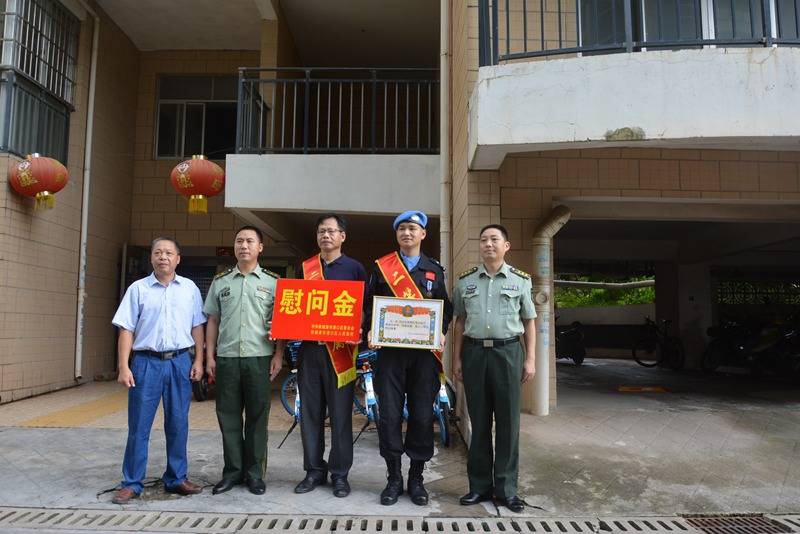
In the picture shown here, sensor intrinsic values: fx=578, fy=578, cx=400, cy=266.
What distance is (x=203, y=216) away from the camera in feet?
30.4

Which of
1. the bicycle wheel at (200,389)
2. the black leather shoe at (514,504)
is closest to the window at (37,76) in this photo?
the bicycle wheel at (200,389)

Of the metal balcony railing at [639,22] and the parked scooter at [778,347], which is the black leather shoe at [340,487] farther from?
the parked scooter at [778,347]

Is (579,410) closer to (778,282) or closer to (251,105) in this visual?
(251,105)

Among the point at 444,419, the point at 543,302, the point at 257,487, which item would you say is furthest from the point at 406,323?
the point at 543,302

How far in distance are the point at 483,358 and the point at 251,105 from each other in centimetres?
505

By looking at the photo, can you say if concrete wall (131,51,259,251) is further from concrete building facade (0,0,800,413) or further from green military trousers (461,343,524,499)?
green military trousers (461,343,524,499)

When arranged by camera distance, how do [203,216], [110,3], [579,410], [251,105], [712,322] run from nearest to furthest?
[579,410], [251,105], [110,3], [203,216], [712,322]

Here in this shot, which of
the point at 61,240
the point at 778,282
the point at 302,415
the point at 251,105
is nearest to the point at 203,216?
the point at 61,240

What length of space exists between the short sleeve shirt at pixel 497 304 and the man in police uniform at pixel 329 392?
731 millimetres

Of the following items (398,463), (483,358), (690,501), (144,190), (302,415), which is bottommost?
(690,501)

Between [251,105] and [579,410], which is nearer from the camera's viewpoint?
[579,410]

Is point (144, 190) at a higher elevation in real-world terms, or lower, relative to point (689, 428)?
higher

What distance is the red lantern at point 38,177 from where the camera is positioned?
21.3ft

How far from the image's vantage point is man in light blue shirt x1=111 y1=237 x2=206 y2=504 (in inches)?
135
